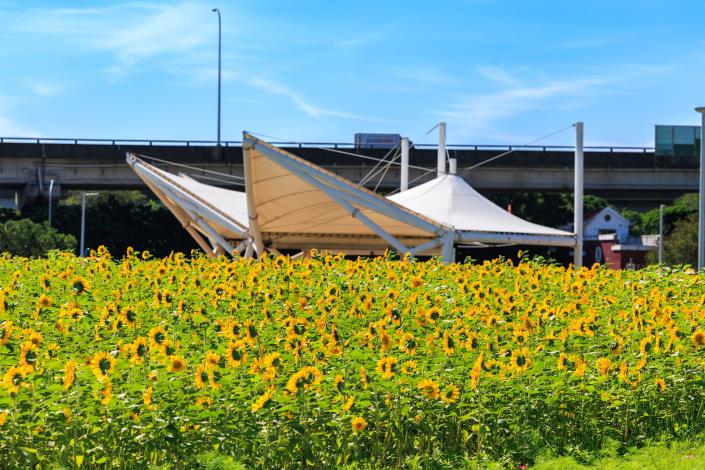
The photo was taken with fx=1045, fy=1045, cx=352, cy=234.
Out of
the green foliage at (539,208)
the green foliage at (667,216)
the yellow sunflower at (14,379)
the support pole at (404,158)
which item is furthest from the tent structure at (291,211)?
the green foliage at (667,216)

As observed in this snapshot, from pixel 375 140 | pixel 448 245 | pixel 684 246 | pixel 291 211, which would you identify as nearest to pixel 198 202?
pixel 291 211

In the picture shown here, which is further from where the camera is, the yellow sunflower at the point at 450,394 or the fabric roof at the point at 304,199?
the fabric roof at the point at 304,199

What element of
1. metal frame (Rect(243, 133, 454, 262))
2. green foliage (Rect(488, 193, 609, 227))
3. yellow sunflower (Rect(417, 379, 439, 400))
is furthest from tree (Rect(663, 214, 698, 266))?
yellow sunflower (Rect(417, 379, 439, 400))

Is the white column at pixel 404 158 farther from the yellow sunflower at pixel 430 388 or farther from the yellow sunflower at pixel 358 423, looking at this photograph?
the yellow sunflower at pixel 358 423

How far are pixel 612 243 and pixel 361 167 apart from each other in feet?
95.6

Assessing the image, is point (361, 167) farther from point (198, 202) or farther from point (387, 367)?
point (387, 367)

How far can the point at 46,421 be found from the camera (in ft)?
21.3

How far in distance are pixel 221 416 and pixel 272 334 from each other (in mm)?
1986

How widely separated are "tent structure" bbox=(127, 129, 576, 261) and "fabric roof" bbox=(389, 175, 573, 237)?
3cm

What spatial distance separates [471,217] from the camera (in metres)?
32.6

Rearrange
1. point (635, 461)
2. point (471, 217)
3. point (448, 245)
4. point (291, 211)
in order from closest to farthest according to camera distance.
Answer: point (635, 461) < point (448, 245) < point (471, 217) < point (291, 211)

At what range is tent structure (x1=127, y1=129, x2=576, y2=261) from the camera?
28.7 m

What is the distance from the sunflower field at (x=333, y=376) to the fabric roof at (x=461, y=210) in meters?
20.2

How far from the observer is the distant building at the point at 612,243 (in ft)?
264
